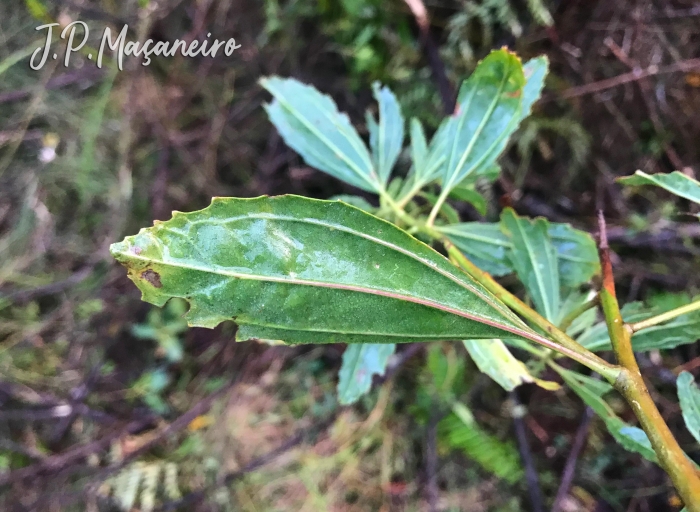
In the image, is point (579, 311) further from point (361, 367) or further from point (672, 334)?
point (361, 367)

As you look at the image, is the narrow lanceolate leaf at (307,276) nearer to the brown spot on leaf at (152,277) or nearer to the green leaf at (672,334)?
the brown spot on leaf at (152,277)

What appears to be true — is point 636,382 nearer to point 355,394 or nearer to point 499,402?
point 355,394

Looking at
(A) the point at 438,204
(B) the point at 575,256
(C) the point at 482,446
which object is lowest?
(C) the point at 482,446

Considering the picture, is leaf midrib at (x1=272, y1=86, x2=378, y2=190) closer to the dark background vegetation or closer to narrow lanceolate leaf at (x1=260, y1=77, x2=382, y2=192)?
narrow lanceolate leaf at (x1=260, y1=77, x2=382, y2=192)

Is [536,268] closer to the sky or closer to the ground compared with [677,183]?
closer to the ground

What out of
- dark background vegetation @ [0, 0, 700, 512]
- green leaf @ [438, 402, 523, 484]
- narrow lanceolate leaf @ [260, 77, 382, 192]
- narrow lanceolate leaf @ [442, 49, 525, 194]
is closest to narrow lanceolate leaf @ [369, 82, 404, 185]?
narrow lanceolate leaf @ [260, 77, 382, 192]

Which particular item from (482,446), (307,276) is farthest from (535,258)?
(482,446)
